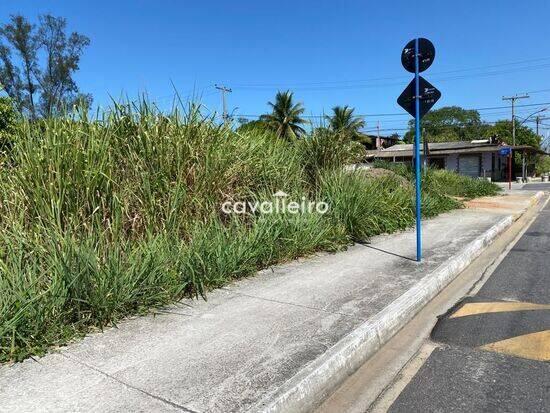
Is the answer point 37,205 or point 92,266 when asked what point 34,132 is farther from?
point 92,266

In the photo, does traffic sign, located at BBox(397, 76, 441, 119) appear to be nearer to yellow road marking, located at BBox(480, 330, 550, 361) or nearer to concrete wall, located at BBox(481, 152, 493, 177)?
yellow road marking, located at BBox(480, 330, 550, 361)

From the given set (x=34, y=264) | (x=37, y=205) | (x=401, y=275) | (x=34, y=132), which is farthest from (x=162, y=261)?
(x=401, y=275)

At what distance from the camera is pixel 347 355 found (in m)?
3.77

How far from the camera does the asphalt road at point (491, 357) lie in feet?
A: 10.8

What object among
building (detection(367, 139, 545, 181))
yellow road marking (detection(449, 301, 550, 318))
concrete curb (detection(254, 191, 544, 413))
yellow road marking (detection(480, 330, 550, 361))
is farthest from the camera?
building (detection(367, 139, 545, 181))

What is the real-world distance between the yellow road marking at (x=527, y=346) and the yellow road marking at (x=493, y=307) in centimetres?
75

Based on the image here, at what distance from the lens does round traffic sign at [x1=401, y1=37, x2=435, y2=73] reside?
6.43 m

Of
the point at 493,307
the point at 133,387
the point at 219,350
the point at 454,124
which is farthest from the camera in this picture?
the point at 454,124

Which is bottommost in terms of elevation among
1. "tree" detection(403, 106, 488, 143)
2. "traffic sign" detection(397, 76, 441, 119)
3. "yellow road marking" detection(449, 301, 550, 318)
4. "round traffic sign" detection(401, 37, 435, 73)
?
"yellow road marking" detection(449, 301, 550, 318)

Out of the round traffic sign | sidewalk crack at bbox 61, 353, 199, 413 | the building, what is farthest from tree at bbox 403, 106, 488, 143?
sidewalk crack at bbox 61, 353, 199, 413

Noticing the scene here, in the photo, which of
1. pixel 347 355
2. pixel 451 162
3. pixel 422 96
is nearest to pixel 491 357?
pixel 347 355

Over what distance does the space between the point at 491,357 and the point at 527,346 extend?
46 cm

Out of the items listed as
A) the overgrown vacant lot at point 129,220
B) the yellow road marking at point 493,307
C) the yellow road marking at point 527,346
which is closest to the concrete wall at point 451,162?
the overgrown vacant lot at point 129,220

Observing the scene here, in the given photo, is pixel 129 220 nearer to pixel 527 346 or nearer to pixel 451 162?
pixel 527 346
